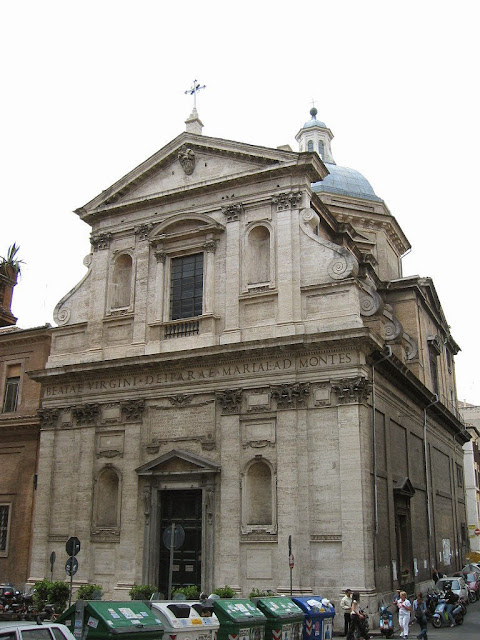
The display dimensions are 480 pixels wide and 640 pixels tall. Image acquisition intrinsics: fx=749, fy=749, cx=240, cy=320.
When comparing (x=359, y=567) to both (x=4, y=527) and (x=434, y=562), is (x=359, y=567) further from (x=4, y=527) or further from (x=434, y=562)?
(x=4, y=527)

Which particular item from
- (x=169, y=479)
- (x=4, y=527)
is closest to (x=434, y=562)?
(x=169, y=479)

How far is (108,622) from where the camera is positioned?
11492mm

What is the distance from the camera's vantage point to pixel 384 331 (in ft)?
96.4

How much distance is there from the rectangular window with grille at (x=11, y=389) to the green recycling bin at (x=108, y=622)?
19.8m

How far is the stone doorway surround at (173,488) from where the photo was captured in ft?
75.9

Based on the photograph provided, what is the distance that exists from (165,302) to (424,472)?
493 inches

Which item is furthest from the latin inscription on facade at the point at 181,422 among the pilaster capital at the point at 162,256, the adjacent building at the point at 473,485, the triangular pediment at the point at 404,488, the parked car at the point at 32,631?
the adjacent building at the point at 473,485

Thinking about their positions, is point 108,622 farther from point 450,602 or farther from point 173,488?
point 450,602

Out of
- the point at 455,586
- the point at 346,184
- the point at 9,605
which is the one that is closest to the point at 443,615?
the point at 455,586

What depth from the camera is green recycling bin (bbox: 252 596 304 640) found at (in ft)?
47.9

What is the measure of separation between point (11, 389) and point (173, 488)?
10.4 metres

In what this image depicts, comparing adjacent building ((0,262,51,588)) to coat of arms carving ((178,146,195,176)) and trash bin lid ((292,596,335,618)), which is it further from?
trash bin lid ((292,596,335,618))

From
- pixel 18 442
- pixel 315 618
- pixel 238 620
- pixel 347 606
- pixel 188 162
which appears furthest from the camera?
pixel 18 442

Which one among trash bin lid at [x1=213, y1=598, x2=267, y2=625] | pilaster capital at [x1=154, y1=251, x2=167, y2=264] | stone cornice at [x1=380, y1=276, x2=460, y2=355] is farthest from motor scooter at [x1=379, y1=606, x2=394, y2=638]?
stone cornice at [x1=380, y1=276, x2=460, y2=355]
